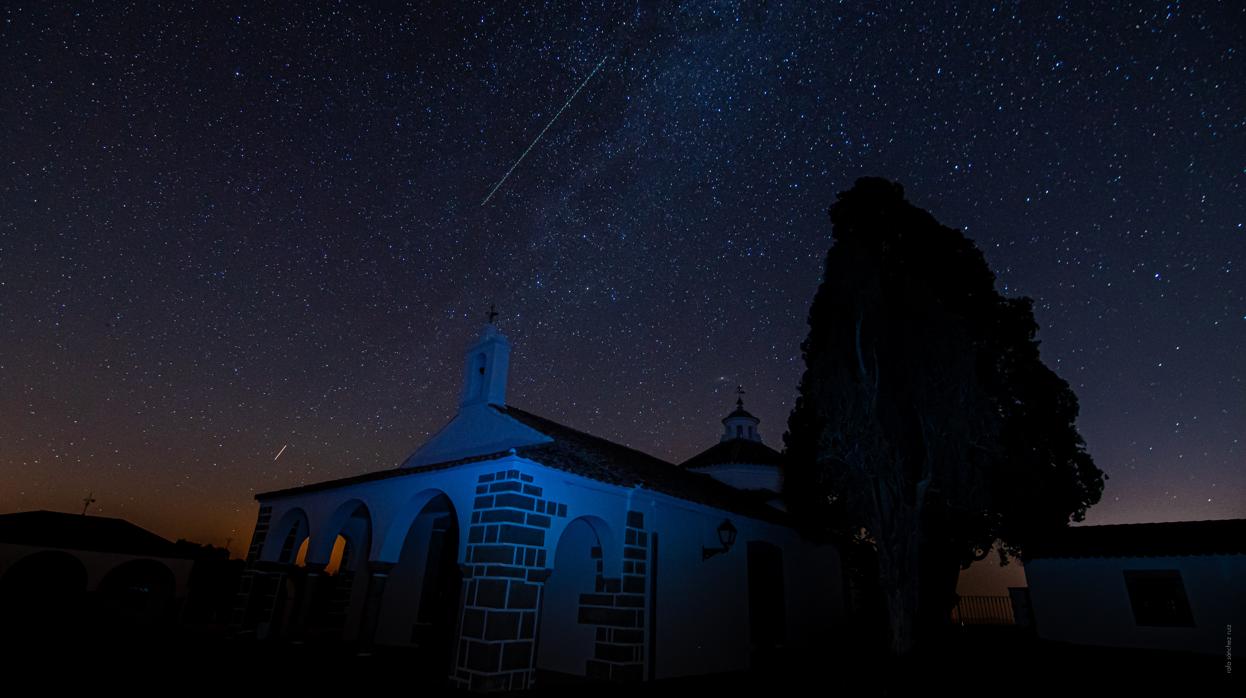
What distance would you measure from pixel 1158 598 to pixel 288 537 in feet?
78.8

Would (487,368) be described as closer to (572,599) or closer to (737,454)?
(572,599)

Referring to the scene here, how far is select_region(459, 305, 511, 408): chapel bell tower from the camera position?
47.6ft

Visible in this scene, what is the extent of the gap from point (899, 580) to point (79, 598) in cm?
2904

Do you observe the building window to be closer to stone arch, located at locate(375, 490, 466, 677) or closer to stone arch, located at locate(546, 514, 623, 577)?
stone arch, located at locate(546, 514, 623, 577)

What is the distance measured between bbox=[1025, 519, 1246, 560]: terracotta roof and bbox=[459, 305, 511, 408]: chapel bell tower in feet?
51.9

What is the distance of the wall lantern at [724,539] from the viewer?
1302 cm

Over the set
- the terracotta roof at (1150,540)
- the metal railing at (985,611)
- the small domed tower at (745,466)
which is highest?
the small domed tower at (745,466)

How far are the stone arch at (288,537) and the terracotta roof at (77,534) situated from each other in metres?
13.5

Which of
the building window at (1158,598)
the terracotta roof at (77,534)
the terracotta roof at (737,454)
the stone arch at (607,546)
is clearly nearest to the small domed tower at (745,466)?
the terracotta roof at (737,454)

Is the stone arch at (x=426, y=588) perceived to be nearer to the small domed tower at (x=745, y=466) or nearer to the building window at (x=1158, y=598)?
the small domed tower at (x=745, y=466)

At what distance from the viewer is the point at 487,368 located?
14734 mm

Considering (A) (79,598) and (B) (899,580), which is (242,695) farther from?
(A) (79,598)

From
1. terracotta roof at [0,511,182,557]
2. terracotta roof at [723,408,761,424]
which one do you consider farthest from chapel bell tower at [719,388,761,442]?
terracotta roof at [0,511,182,557]

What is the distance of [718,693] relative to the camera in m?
9.03
